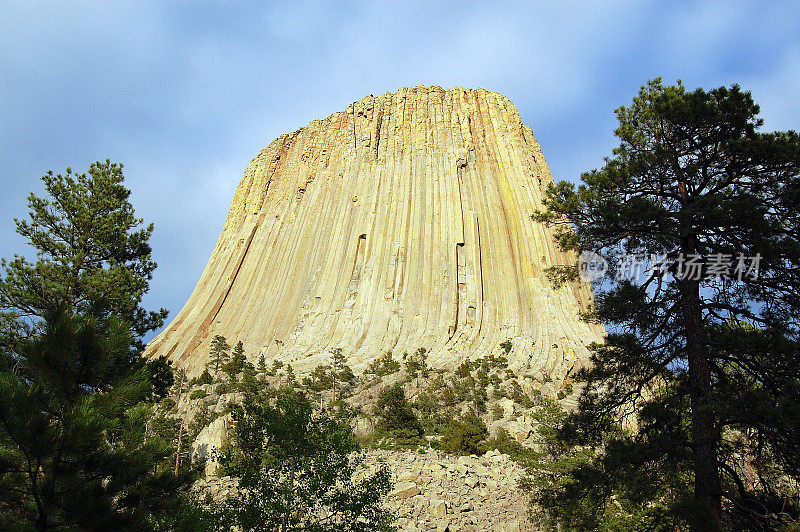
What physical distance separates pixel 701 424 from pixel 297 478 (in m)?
6.75

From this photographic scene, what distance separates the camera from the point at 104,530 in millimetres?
5176

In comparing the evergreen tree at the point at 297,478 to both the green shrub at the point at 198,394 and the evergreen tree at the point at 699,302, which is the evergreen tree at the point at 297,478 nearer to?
the evergreen tree at the point at 699,302

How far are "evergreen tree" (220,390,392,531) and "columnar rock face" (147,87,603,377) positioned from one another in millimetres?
26415

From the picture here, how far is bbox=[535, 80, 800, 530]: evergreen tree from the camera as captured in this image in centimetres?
705

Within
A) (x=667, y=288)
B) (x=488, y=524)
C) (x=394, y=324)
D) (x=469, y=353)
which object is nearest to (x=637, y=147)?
(x=667, y=288)

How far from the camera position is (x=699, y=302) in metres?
8.15

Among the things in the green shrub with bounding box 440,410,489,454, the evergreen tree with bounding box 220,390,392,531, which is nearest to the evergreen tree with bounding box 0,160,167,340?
the evergreen tree with bounding box 220,390,392,531

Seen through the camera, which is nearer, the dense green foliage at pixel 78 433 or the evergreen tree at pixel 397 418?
the dense green foliage at pixel 78 433

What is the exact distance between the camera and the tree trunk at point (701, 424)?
6.60 meters

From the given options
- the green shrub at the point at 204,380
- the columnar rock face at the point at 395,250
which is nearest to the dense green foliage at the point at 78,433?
the columnar rock face at the point at 395,250

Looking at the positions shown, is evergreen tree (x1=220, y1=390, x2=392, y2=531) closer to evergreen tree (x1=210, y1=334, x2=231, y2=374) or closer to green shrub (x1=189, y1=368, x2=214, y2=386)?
green shrub (x1=189, y1=368, x2=214, y2=386)

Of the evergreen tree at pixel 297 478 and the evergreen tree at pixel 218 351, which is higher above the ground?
the evergreen tree at pixel 218 351

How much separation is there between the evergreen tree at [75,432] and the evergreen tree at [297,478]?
287cm

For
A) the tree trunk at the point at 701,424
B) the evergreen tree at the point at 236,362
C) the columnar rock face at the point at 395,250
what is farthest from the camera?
the columnar rock face at the point at 395,250
